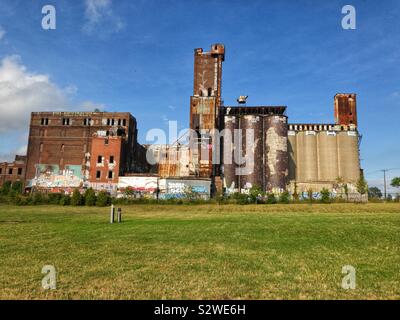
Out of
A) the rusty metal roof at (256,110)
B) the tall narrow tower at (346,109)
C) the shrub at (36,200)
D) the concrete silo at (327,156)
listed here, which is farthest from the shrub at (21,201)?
the tall narrow tower at (346,109)

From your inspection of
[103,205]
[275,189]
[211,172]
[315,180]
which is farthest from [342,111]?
[103,205]

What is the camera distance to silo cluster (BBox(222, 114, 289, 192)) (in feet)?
244

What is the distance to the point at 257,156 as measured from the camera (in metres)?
75.6

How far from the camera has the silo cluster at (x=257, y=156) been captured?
74.4 meters

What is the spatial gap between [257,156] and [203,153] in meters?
14.0

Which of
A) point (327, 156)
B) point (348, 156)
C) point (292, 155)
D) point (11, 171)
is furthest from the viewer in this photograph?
point (11, 171)

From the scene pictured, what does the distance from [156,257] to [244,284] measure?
336 centimetres

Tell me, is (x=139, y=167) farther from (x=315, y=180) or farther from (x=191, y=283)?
(x=191, y=283)

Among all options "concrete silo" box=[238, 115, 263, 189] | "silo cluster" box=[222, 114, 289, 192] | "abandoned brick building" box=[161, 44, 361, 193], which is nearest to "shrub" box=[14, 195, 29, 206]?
"abandoned brick building" box=[161, 44, 361, 193]

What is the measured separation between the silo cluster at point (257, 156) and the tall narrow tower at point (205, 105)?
183 inches

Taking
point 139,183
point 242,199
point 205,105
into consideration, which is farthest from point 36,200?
point 205,105

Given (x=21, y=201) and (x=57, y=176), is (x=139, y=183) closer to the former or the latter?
(x=57, y=176)

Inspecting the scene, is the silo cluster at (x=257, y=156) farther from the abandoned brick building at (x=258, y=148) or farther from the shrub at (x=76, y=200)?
the shrub at (x=76, y=200)

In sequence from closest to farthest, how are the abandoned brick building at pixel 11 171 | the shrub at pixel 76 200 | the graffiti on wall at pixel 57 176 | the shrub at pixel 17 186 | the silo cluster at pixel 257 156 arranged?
the shrub at pixel 76 200 < the graffiti on wall at pixel 57 176 < the silo cluster at pixel 257 156 < the shrub at pixel 17 186 < the abandoned brick building at pixel 11 171
